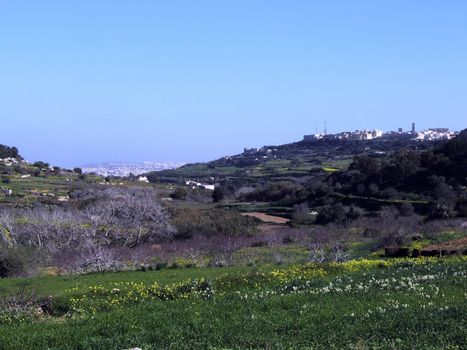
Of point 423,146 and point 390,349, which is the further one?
point 423,146

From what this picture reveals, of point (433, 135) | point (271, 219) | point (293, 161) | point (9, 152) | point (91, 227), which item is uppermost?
point (433, 135)

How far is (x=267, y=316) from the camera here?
12.3 m

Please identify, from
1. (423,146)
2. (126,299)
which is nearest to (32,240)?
(126,299)

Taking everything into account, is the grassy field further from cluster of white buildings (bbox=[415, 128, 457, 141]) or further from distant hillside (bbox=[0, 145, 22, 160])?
cluster of white buildings (bbox=[415, 128, 457, 141])

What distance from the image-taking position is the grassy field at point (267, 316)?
32.4 ft

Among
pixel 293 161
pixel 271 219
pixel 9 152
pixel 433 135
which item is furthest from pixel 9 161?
pixel 433 135

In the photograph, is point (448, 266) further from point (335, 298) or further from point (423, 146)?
point (423, 146)

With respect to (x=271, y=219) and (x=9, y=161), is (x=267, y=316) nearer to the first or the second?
(x=271, y=219)

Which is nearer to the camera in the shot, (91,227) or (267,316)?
(267,316)

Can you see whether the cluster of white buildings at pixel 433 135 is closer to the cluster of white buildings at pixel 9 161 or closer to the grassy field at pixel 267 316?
the cluster of white buildings at pixel 9 161

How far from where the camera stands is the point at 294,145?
530ft

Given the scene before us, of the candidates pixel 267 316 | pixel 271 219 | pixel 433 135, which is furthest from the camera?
pixel 433 135

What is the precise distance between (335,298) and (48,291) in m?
10.0

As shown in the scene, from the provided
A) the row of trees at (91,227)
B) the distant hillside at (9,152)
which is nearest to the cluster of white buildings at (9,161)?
the distant hillside at (9,152)
